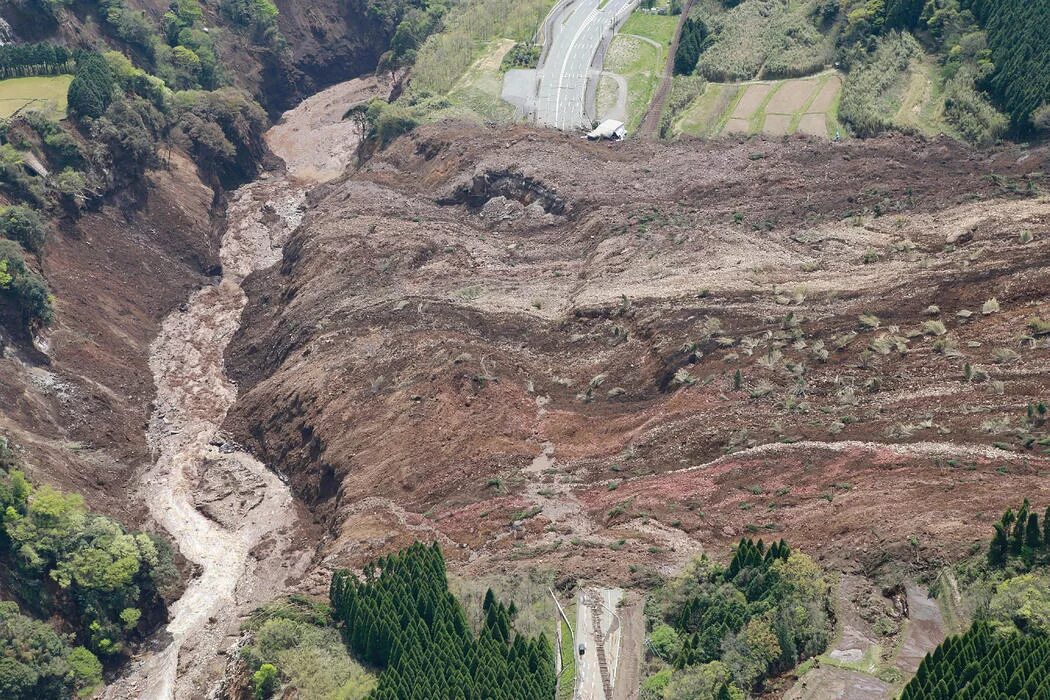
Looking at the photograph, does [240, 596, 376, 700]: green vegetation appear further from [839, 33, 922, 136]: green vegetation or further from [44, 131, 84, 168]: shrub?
[839, 33, 922, 136]: green vegetation

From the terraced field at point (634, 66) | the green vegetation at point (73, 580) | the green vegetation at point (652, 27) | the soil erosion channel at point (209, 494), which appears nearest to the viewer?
the green vegetation at point (73, 580)

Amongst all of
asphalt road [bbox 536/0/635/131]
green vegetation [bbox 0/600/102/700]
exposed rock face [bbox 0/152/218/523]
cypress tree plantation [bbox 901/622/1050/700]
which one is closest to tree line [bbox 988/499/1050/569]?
cypress tree plantation [bbox 901/622/1050/700]

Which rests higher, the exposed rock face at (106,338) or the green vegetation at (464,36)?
the green vegetation at (464,36)

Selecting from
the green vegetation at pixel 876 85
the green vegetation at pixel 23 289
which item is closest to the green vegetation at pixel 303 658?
the green vegetation at pixel 23 289

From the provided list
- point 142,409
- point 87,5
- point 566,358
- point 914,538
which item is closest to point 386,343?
point 566,358

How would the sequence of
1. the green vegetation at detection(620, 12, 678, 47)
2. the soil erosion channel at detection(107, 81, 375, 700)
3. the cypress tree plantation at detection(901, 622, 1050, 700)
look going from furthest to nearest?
the green vegetation at detection(620, 12, 678, 47), the soil erosion channel at detection(107, 81, 375, 700), the cypress tree plantation at detection(901, 622, 1050, 700)

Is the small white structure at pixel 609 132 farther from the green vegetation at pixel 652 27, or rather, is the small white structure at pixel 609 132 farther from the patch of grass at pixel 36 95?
the patch of grass at pixel 36 95

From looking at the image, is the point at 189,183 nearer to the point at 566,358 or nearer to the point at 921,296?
the point at 566,358
